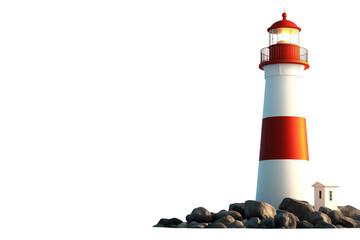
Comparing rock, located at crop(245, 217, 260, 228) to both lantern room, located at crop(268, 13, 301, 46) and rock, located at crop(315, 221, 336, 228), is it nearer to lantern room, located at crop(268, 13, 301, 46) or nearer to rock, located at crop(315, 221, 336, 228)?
Result: rock, located at crop(315, 221, 336, 228)

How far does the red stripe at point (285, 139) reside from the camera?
1812 centimetres

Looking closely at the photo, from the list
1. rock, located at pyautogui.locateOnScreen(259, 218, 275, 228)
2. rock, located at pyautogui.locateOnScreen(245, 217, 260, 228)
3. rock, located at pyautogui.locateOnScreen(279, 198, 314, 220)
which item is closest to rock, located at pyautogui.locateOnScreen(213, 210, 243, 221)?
rock, located at pyautogui.locateOnScreen(245, 217, 260, 228)

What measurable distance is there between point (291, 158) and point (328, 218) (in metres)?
2.61

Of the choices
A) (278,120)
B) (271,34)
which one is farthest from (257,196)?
(271,34)

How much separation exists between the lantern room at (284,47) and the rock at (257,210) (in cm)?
471

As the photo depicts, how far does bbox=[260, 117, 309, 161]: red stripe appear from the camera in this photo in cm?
1812

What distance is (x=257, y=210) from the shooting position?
15977 millimetres

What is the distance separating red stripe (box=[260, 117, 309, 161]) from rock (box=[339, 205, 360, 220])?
1.94 m

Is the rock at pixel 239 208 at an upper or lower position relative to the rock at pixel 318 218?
upper

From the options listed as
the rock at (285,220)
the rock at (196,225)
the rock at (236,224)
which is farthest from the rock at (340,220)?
the rock at (196,225)

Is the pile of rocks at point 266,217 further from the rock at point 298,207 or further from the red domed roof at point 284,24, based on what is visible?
the red domed roof at point 284,24

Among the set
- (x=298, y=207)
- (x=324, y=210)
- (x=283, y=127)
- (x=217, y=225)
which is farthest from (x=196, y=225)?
(x=283, y=127)

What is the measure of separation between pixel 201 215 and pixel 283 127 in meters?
3.94

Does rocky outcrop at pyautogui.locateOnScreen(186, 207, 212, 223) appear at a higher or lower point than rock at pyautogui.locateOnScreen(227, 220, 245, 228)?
higher
